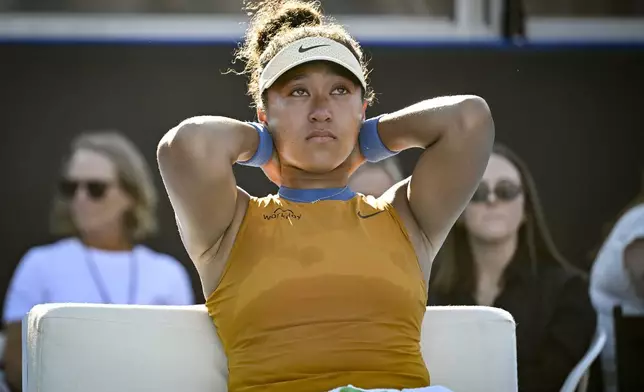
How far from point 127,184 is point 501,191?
1.39 metres

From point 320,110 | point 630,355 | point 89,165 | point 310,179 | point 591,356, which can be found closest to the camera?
point 320,110

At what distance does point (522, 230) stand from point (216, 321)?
2.05m

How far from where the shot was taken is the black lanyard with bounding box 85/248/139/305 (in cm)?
391

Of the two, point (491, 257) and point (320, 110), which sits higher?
point (320, 110)

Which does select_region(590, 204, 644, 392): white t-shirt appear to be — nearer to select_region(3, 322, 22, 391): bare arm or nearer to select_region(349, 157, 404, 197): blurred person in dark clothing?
select_region(349, 157, 404, 197): blurred person in dark clothing

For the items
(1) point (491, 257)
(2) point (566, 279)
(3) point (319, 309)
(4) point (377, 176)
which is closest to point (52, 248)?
(4) point (377, 176)

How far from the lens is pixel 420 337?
2.33 m

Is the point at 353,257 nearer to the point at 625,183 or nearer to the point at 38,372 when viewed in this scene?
the point at 38,372

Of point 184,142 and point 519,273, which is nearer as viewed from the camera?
point 184,142

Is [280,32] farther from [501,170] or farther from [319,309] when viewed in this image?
[501,170]

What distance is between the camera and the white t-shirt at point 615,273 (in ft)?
13.0

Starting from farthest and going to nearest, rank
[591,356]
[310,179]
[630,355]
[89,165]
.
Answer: [89,165]
[630,355]
[591,356]
[310,179]

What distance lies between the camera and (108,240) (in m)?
3.98

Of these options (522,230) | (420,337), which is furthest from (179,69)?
(420,337)
